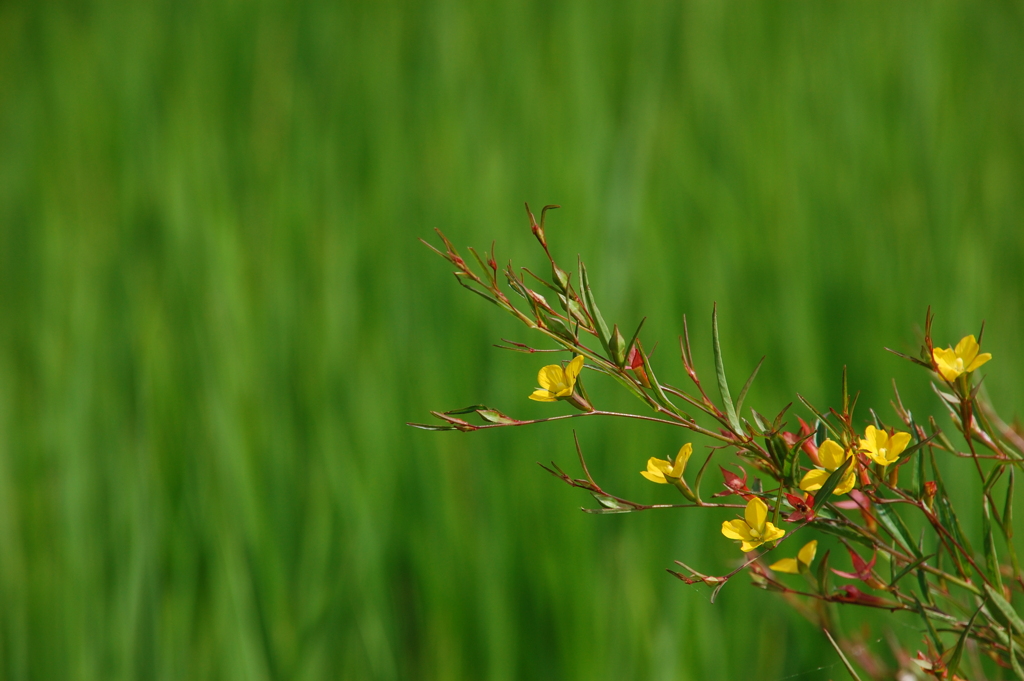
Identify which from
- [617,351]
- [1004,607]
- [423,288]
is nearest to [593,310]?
[617,351]

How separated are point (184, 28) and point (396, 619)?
107 cm

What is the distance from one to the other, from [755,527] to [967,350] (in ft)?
0.22

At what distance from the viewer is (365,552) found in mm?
622

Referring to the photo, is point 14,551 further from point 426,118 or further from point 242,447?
point 426,118

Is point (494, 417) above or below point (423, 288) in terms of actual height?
above

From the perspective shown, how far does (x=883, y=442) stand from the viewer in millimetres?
180

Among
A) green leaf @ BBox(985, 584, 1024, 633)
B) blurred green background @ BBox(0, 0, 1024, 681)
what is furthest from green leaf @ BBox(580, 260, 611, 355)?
blurred green background @ BBox(0, 0, 1024, 681)

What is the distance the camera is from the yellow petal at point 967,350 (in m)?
0.18

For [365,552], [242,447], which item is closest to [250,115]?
[242,447]

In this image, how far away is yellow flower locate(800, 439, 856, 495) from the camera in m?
0.17

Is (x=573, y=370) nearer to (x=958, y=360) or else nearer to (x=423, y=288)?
(x=958, y=360)

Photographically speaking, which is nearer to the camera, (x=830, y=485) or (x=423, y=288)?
(x=830, y=485)

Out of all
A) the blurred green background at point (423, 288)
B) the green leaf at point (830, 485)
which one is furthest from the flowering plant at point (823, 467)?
the blurred green background at point (423, 288)

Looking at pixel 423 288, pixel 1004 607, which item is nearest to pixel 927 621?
pixel 1004 607
